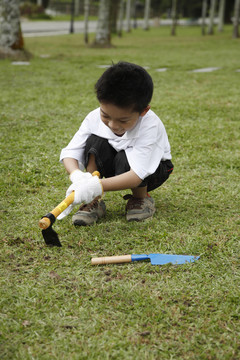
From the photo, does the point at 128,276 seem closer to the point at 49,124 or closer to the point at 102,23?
the point at 49,124

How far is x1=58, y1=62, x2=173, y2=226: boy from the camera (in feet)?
7.11

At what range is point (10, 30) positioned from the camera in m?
10.1

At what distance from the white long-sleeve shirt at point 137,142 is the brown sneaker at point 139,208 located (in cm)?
33

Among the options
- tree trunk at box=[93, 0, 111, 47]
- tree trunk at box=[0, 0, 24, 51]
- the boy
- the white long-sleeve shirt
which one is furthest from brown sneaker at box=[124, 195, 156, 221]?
tree trunk at box=[93, 0, 111, 47]

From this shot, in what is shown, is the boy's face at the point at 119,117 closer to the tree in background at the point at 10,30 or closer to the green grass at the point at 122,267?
the green grass at the point at 122,267

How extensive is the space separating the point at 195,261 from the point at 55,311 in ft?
2.61

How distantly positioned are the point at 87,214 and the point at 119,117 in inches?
27.4

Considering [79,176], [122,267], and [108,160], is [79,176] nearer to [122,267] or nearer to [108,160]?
[108,160]

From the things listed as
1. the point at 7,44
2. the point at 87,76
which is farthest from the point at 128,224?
the point at 7,44

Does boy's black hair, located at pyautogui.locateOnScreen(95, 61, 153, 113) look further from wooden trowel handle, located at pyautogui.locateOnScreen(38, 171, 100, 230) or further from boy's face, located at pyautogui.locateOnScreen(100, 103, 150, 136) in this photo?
wooden trowel handle, located at pyautogui.locateOnScreen(38, 171, 100, 230)

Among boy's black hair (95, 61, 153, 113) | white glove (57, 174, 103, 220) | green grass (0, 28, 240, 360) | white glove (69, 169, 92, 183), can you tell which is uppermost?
boy's black hair (95, 61, 153, 113)

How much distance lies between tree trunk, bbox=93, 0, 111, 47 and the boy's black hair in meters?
11.9

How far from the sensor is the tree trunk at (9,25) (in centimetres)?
997

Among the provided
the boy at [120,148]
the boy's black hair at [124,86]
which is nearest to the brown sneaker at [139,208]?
the boy at [120,148]
